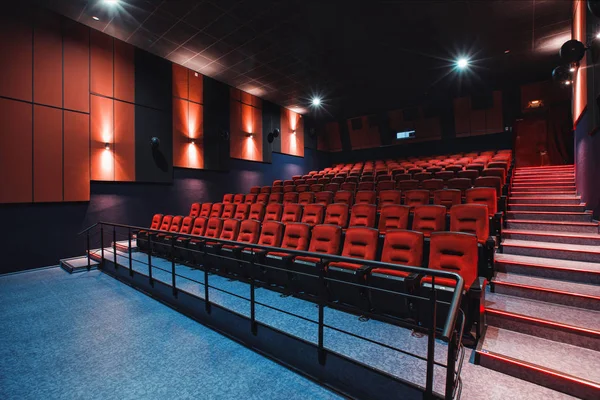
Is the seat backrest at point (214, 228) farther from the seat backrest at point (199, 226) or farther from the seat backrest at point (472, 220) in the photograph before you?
the seat backrest at point (472, 220)

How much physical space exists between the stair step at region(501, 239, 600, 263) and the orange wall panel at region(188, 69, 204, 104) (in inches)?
229

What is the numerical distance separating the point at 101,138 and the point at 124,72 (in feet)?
4.10

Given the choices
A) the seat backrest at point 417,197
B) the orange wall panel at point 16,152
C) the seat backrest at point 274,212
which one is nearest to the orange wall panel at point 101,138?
the orange wall panel at point 16,152

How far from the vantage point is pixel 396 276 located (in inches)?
73.2

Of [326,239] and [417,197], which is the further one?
[417,197]

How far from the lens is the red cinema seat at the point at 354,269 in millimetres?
2033

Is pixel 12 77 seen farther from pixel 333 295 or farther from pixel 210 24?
pixel 333 295

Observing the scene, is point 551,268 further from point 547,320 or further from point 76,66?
point 76,66

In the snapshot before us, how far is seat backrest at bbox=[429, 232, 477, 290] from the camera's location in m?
1.80

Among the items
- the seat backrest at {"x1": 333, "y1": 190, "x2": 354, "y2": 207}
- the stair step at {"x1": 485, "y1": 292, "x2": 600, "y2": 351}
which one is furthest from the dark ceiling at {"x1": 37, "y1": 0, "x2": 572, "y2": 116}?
the stair step at {"x1": 485, "y1": 292, "x2": 600, "y2": 351}

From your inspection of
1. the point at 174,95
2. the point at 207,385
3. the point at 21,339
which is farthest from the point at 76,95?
the point at 207,385

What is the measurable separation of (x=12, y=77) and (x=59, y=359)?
13.3 ft

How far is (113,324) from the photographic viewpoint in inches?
87.9

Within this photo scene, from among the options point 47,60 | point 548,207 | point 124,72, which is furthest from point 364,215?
point 47,60
